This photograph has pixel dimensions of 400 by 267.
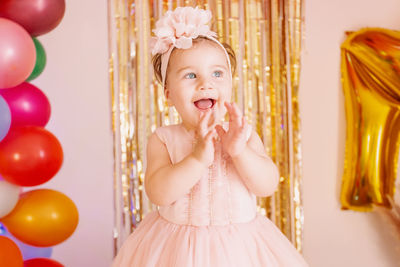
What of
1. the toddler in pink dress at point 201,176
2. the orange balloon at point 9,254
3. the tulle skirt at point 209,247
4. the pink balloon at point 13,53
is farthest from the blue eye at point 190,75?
the orange balloon at point 9,254

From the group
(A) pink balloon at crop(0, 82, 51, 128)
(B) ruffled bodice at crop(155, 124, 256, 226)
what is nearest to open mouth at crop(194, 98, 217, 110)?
(B) ruffled bodice at crop(155, 124, 256, 226)

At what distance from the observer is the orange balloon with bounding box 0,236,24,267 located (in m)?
1.46

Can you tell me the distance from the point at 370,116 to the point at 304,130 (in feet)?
1.07

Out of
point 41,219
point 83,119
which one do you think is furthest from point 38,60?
point 41,219

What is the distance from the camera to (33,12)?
154cm

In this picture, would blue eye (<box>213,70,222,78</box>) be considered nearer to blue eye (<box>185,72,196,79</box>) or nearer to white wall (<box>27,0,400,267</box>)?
blue eye (<box>185,72,196,79</box>)

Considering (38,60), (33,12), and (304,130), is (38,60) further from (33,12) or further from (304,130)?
Answer: (304,130)

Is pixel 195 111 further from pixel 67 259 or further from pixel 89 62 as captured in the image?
pixel 67 259

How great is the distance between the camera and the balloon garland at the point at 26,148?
1477 mm

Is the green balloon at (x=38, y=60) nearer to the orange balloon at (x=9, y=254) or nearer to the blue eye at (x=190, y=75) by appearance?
the orange balloon at (x=9, y=254)

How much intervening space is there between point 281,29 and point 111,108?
3.06ft

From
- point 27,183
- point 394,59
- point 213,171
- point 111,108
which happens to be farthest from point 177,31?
point 394,59

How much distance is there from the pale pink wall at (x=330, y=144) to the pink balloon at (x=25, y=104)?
126 cm

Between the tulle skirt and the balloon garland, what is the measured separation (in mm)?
594
